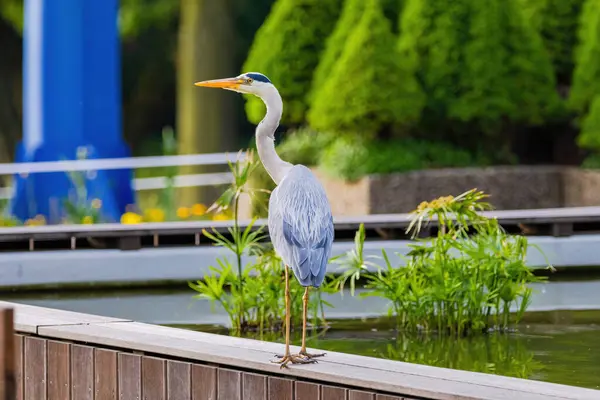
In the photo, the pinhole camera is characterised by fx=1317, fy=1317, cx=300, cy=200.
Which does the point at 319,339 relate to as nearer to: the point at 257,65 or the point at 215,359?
the point at 215,359

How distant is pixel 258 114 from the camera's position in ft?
46.1

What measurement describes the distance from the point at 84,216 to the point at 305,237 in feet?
22.4

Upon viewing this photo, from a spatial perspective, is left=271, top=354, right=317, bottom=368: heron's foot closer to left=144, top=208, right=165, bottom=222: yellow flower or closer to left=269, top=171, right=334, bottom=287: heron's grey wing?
left=269, top=171, right=334, bottom=287: heron's grey wing

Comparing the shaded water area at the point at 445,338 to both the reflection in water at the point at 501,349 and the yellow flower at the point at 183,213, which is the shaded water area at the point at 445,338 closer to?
the reflection in water at the point at 501,349

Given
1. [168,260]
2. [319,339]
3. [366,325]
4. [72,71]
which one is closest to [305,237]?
[319,339]

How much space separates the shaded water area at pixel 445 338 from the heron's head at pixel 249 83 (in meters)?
1.87

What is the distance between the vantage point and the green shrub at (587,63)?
43.6 ft

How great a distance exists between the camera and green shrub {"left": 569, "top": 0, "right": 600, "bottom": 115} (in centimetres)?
1329

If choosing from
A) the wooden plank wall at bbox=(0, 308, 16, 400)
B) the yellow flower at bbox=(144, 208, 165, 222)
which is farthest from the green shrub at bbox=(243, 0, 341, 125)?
the wooden plank wall at bbox=(0, 308, 16, 400)

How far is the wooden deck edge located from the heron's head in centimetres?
105

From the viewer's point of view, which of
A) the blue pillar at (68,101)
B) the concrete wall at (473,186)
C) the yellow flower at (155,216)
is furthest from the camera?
the concrete wall at (473,186)

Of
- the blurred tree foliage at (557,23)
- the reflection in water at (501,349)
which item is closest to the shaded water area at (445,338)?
the reflection in water at (501,349)

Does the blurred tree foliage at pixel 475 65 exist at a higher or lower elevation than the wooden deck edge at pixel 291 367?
higher

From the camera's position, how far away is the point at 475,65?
13.2 meters
